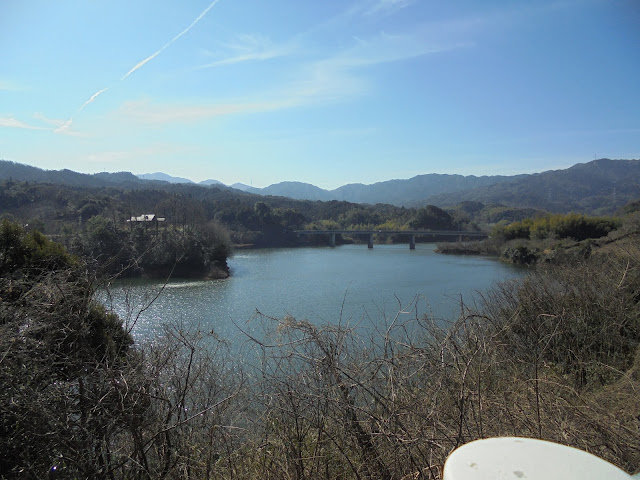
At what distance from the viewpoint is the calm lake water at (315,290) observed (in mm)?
10789

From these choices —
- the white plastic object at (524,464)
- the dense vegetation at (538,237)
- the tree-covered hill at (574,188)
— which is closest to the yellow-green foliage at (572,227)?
the dense vegetation at (538,237)

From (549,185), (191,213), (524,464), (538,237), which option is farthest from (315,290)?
(549,185)

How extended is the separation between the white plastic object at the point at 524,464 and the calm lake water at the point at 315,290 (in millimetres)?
5823

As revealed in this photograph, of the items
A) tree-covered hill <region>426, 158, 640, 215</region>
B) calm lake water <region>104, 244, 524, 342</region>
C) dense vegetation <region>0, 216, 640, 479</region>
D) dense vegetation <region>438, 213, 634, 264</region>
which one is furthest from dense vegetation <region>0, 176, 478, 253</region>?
tree-covered hill <region>426, 158, 640, 215</region>

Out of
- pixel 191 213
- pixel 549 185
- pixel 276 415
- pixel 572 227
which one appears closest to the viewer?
pixel 276 415

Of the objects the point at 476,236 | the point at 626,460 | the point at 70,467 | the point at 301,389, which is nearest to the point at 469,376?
the point at 626,460

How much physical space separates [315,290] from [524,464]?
16.4 meters

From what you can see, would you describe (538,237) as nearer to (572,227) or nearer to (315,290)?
(572,227)

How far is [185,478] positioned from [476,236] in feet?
138

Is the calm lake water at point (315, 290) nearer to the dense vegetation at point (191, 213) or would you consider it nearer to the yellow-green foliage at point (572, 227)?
the dense vegetation at point (191, 213)

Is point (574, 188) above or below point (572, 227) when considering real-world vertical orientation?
above

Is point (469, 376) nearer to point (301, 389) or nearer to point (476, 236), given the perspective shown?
point (301, 389)

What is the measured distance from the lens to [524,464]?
839 mm

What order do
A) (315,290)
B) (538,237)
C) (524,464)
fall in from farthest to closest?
(538,237) → (315,290) → (524,464)
